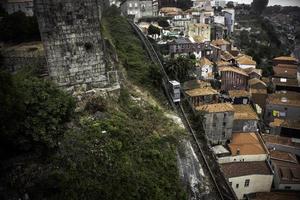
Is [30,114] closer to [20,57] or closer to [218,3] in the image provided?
[20,57]

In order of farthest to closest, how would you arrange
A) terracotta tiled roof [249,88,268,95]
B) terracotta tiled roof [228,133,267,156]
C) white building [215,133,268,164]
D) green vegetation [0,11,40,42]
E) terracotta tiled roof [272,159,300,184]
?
terracotta tiled roof [249,88,268,95] → terracotta tiled roof [228,133,267,156] → white building [215,133,268,164] → terracotta tiled roof [272,159,300,184] → green vegetation [0,11,40,42]

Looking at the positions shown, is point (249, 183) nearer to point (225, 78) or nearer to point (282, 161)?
point (282, 161)

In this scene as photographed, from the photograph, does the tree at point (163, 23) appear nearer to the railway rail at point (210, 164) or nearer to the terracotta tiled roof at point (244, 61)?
the terracotta tiled roof at point (244, 61)

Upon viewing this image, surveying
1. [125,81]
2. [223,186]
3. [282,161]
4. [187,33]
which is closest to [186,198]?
[223,186]

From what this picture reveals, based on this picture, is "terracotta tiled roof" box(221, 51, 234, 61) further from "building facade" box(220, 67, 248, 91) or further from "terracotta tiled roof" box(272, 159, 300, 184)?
"terracotta tiled roof" box(272, 159, 300, 184)

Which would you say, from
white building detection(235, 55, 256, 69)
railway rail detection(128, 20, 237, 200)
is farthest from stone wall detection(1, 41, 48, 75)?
white building detection(235, 55, 256, 69)

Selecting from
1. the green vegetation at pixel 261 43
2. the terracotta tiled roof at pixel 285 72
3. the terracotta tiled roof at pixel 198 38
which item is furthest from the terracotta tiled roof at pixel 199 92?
the green vegetation at pixel 261 43

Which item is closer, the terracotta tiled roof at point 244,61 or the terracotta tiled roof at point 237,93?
the terracotta tiled roof at point 237,93
